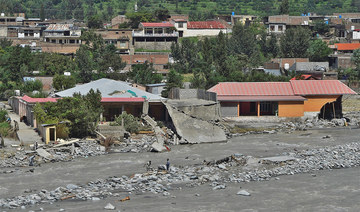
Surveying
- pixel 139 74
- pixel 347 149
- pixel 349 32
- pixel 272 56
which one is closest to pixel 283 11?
pixel 349 32

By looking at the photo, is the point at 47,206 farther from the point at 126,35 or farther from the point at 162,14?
the point at 162,14

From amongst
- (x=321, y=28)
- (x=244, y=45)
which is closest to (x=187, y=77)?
(x=244, y=45)

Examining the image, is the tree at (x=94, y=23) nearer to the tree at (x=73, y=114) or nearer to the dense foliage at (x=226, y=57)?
the dense foliage at (x=226, y=57)

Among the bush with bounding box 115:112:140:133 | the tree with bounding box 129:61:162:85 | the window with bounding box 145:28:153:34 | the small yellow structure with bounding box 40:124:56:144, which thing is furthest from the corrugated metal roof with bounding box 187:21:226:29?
the small yellow structure with bounding box 40:124:56:144

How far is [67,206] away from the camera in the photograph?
71.6 feet

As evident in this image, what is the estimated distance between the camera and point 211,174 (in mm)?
25844

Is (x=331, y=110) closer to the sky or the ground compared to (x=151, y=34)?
closer to the ground

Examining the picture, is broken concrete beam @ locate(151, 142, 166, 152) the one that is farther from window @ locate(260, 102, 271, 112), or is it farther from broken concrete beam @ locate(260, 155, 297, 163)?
window @ locate(260, 102, 271, 112)

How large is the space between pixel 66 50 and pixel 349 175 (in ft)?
152

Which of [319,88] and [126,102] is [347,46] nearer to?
[319,88]

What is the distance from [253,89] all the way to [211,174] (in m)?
14.1

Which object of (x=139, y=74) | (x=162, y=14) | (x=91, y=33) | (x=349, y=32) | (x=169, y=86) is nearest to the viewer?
(x=169, y=86)

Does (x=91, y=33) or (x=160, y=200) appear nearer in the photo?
(x=160, y=200)

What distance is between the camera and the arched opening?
39.8 metres
